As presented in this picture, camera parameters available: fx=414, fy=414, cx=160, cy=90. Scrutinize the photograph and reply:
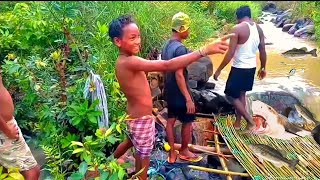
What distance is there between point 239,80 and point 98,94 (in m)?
1.65

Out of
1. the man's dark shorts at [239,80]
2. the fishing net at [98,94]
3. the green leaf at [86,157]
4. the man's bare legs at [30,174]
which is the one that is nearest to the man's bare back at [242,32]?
the man's dark shorts at [239,80]

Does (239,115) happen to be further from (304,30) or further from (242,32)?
(304,30)

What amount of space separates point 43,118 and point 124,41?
1088 mm

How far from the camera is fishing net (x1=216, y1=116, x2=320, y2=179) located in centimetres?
332

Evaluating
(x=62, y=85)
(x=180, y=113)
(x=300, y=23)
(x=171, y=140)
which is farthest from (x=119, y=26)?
(x=300, y=23)

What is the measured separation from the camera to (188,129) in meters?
3.70

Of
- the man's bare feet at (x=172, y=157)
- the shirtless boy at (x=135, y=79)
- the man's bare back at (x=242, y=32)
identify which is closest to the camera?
the shirtless boy at (x=135, y=79)

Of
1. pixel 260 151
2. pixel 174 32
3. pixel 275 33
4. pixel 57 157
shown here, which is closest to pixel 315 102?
pixel 260 151

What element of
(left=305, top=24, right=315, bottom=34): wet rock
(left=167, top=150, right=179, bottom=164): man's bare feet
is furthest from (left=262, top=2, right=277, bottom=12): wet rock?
(left=167, top=150, right=179, bottom=164): man's bare feet

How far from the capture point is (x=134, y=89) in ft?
9.68

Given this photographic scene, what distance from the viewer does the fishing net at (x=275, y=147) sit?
332cm

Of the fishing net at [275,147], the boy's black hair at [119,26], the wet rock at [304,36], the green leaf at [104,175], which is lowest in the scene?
the fishing net at [275,147]

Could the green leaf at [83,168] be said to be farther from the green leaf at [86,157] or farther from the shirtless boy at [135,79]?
the shirtless boy at [135,79]

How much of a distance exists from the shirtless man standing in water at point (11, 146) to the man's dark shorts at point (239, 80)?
2.21m
